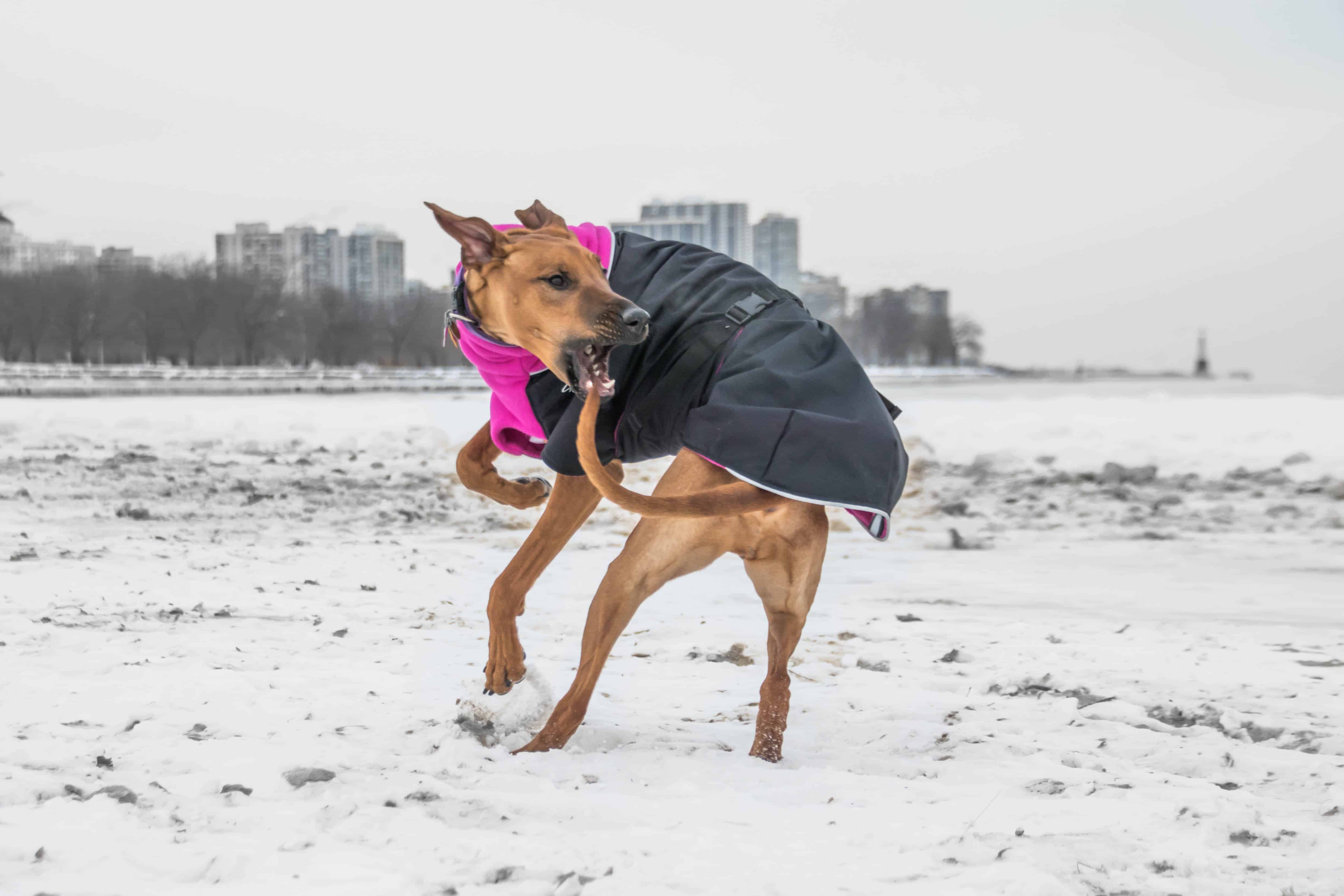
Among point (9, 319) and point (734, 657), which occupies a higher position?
point (9, 319)

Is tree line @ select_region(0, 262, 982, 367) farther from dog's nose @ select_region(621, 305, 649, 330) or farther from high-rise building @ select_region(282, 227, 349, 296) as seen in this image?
dog's nose @ select_region(621, 305, 649, 330)

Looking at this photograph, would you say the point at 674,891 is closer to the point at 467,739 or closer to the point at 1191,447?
the point at 467,739

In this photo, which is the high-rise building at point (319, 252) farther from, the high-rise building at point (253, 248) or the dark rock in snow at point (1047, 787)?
the dark rock in snow at point (1047, 787)

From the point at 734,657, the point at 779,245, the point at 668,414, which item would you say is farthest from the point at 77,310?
the point at 668,414

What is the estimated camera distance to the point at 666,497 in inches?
122

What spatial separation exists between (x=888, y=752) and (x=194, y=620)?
329cm

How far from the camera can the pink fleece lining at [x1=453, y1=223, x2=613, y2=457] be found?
3.54 metres

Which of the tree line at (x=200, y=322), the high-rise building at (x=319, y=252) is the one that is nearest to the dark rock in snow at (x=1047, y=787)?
the tree line at (x=200, y=322)

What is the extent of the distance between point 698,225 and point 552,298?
3.69 meters

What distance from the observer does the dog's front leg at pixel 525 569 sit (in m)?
3.65

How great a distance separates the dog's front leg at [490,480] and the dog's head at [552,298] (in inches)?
32.1

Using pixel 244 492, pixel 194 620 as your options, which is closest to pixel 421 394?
pixel 244 492

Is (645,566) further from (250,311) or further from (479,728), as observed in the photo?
(250,311)

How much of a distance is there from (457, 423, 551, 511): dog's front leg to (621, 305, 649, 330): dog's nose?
43.8 inches
